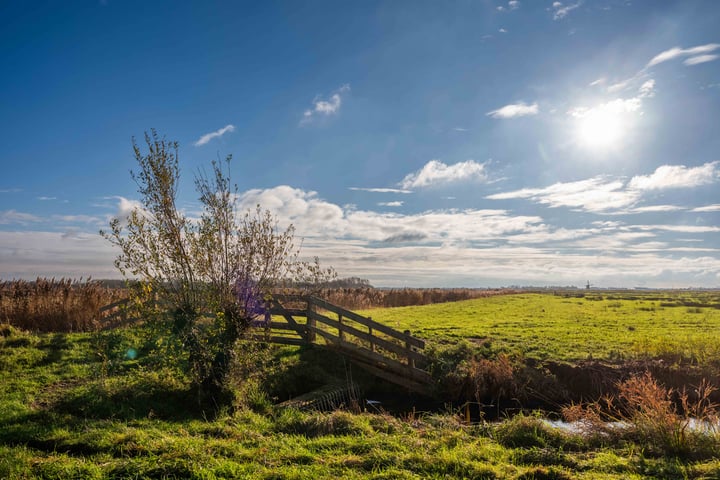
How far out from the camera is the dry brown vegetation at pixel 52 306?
17609mm

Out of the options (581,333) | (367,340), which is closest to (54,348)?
(367,340)

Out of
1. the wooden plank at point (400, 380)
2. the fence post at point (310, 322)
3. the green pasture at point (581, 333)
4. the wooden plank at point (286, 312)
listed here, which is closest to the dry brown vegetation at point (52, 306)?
the wooden plank at point (286, 312)

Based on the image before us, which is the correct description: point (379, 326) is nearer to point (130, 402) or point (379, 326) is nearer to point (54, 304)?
point (130, 402)

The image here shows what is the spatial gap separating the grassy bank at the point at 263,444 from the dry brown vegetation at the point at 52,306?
8.21m

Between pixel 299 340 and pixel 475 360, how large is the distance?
6.36 metres

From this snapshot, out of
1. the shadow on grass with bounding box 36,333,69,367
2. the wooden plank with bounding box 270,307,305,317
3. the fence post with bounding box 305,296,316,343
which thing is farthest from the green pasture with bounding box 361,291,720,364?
the shadow on grass with bounding box 36,333,69,367

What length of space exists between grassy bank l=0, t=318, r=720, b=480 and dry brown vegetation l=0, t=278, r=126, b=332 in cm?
821

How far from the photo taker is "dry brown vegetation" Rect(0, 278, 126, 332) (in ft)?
57.8

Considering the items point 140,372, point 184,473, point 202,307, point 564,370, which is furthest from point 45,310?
point 564,370

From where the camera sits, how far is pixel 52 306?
709 inches

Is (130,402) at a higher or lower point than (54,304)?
lower

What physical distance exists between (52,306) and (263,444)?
15537 mm

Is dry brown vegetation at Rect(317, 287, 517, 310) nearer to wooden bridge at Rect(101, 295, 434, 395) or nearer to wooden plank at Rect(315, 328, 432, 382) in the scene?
wooden bridge at Rect(101, 295, 434, 395)

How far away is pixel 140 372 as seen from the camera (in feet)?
34.1
